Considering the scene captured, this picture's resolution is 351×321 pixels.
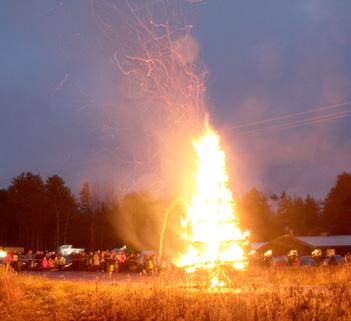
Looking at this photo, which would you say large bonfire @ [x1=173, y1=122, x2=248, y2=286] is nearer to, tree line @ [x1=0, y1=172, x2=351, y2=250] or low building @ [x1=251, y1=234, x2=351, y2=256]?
low building @ [x1=251, y1=234, x2=351, y2=256]

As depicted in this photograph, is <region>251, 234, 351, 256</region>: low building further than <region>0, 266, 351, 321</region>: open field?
Yes

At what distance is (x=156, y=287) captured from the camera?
1548cm

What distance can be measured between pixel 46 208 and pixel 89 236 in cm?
917

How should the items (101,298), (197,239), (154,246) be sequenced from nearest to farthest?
(101,298) → (197,239) → (154,246)

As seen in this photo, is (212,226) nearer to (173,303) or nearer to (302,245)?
(173,303)

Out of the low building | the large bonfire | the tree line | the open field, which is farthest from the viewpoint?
the tree line

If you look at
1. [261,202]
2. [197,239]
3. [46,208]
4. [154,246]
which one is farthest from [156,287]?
[261,202]

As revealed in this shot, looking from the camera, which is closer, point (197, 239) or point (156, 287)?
point (156, 287)

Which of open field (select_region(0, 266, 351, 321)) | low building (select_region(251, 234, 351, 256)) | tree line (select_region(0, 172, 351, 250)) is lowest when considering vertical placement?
open field (select_region(0, 266, 351, 321))

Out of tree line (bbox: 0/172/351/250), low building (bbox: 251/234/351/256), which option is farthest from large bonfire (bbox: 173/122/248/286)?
tree line (bbox: 0/172/351/250)

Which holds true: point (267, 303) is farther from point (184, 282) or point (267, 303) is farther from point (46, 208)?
point (46, 208)

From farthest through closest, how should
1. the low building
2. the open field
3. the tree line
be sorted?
the tree line, the low building, the open field

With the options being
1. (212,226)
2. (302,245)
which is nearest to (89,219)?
(302,245)

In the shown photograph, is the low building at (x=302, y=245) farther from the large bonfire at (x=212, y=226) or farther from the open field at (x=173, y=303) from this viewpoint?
the open field at (x=173, y=303)
